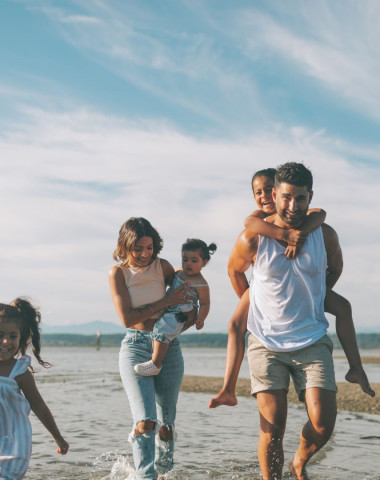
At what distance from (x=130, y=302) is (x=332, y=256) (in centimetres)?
162

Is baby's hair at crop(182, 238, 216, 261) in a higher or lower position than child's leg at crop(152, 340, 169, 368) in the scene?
higher

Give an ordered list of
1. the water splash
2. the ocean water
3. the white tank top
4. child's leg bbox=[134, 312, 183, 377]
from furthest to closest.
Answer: the ocean water
the water splash
the white tank top
child's leg bbox=[134, 312, 183, 377]

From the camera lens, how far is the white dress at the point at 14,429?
3.81m

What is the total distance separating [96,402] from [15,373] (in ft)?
34.0

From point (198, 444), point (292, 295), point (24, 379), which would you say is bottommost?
point (198, 444)

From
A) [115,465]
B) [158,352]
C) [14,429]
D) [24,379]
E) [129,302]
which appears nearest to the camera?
[14,429]

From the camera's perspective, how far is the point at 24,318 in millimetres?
4289

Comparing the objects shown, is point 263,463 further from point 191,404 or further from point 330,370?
point 191,404

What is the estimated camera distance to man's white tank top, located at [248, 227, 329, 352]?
4465 millimetres

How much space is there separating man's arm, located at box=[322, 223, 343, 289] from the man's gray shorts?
437 millimetres

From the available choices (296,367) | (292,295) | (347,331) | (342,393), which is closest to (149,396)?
(296,367)

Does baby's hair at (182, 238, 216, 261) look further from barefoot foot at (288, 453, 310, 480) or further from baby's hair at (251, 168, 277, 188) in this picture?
barefoot foot at (288, 453, 310, 480)

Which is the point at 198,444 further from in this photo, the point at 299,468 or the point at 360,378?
the point at 360,378

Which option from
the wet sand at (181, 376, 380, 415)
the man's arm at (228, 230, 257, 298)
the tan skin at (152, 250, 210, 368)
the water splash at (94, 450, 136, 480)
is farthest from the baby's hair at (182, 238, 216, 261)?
the wet sand at (181, 376, 380, 415)
